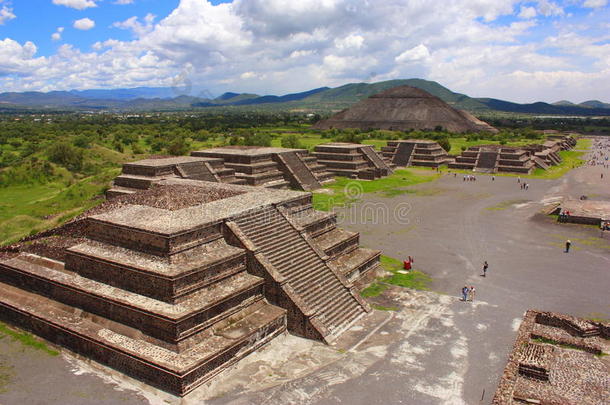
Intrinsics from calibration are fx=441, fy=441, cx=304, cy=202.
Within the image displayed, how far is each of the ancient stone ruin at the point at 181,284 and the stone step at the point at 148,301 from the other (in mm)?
35

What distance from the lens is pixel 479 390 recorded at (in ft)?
36.0

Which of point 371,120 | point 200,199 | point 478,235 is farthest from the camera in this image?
point 371,120

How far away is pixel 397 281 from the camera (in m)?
18.3

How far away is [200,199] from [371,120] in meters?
92.9

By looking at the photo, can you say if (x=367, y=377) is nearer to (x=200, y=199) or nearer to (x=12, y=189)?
(x=200, y=199)

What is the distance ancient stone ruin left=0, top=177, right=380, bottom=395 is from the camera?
11531 millimetres

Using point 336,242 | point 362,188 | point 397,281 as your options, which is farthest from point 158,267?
point 362,188

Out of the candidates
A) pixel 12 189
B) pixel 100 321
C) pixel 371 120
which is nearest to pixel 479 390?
pixel 100 321

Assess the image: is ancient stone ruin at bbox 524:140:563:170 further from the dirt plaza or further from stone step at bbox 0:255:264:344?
stone step at bbox 0:255:264:344

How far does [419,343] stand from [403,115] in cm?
9697

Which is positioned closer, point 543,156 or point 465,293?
point 465,293

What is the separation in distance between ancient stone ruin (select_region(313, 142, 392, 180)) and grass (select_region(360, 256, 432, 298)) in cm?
2687

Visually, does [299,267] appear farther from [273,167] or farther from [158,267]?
[273,167]

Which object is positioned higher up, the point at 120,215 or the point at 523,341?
the point at 120,215
